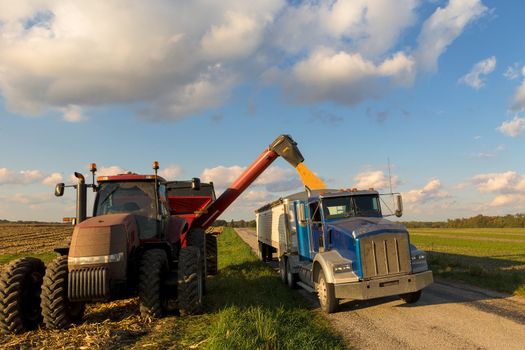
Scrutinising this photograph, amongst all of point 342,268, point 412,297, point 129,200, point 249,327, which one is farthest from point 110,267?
point 412,297

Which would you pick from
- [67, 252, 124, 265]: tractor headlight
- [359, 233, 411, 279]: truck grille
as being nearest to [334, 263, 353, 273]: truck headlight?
[359, 233, 411, 279]: truck grille

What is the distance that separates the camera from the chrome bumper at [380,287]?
766cm

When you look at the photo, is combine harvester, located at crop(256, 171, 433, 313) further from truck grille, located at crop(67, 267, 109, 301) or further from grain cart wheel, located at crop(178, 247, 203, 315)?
truck grille, located at crop(67, 267, 109, 301)

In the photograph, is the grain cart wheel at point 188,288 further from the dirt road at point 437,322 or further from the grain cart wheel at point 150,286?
the dirt road at point 437,322

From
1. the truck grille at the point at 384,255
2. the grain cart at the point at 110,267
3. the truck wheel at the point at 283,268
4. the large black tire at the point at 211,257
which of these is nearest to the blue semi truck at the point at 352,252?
the truck grille at the point at 384,255

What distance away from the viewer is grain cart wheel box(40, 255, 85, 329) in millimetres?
6359

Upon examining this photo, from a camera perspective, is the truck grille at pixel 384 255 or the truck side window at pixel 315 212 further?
the truck side window at pixel 315 212

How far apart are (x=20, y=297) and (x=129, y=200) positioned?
2693 mm

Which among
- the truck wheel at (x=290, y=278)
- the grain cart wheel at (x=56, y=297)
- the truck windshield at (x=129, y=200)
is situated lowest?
the truck wheel at (x=290, y=278)

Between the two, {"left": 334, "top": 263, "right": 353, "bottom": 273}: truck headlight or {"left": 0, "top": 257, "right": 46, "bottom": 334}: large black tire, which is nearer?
{"left": 0, "top": 257, "right": 46, "bottom": 334}: large black tire

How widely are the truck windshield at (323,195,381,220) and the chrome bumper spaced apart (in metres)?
2.12

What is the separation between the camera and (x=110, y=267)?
6.52 meters

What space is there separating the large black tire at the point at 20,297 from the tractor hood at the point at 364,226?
612 centimetres

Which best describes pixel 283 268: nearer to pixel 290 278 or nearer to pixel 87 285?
pixel 290 278
